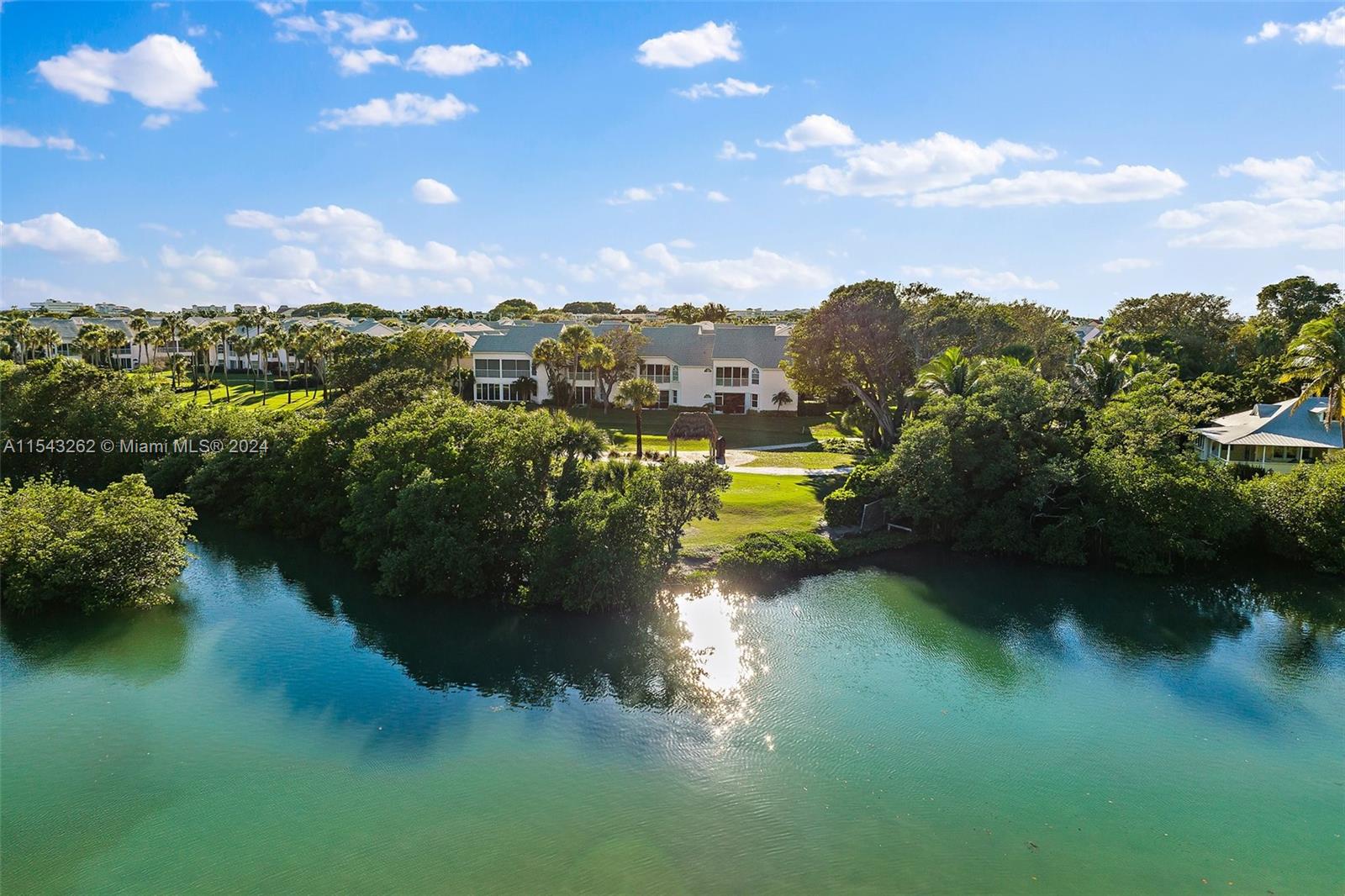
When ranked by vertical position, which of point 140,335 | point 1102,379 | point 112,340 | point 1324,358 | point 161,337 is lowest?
point 1102,379

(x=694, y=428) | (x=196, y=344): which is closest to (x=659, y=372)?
(x=694, y=428)

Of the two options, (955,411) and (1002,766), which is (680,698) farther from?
(955,411)

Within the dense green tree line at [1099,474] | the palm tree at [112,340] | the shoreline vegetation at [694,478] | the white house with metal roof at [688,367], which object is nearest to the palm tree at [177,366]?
the palm tree at [112,340]

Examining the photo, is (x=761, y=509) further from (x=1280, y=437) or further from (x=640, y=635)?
(x=1280, y=437)

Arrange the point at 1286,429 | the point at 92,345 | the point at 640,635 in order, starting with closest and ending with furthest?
the point at 640,635, the point at 1286,429, the point at 92,345

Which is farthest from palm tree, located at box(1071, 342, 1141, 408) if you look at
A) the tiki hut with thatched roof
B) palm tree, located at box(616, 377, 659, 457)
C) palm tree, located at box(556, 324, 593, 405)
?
palm tree, located at box(556, 324, 593, 405)

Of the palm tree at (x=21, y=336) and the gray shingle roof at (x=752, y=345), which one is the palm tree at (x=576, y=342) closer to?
the gray shingle roof at (x=752, y=345)
